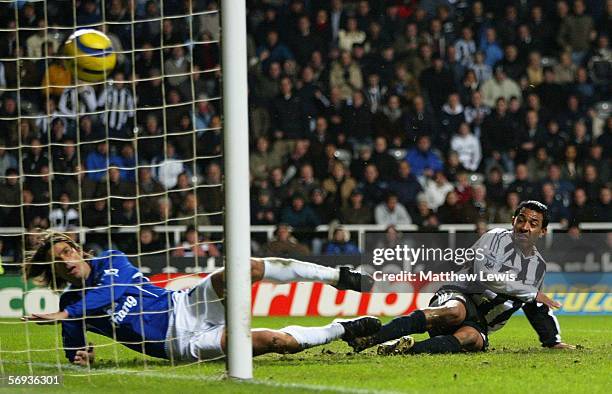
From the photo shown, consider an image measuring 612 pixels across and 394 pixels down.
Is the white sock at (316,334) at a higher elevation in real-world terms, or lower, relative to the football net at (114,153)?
lower

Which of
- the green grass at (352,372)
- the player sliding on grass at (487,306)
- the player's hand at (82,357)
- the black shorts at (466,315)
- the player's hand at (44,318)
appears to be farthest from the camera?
the black shorts at (466,315)

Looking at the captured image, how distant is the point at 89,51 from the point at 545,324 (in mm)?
4197

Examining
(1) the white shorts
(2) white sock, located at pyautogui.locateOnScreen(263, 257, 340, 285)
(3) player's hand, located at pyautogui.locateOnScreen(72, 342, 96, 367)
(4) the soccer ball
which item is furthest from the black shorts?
(4) the soccer ball

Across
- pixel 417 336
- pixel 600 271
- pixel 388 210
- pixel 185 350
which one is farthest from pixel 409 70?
pixel 185 350

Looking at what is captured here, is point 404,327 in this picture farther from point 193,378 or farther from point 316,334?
point 193,378

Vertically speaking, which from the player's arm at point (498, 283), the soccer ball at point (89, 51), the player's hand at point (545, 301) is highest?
the soccer ball at point (89, 51)

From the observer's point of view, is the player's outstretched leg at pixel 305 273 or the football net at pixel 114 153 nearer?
the player's outstretched leg at pixel 305 273

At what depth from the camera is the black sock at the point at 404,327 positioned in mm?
8000

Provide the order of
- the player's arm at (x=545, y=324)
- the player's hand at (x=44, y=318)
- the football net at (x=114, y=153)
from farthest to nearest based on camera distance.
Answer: the football net at (x=114, y=153)
the player's arm at (x=545, y=324)
the player's hand at (x=44, y=318)

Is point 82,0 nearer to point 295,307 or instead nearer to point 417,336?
point 295,307

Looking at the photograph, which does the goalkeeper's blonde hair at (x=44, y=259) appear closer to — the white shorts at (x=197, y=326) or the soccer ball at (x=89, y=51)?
the white shorts at (x=197, y=326)

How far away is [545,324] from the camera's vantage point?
8.57 metres

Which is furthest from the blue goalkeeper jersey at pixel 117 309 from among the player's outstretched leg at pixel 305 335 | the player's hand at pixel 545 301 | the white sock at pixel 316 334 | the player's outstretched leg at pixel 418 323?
the player's hand at pixel 545 301

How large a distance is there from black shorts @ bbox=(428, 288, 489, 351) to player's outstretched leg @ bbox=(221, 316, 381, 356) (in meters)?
0.76
